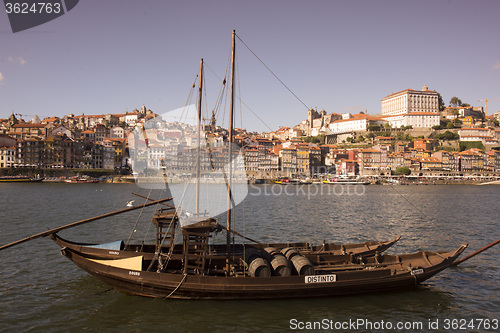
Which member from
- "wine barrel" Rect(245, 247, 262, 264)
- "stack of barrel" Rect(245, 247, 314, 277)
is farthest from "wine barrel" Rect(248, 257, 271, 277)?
"wine barrel" Rect(245, 247, 262, 264)

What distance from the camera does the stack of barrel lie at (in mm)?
11642

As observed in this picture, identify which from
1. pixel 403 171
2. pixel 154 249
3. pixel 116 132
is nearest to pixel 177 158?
pixel 116 132

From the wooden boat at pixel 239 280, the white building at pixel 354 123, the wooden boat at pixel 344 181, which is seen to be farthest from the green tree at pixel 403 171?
the wooden boat at pixel 239 280

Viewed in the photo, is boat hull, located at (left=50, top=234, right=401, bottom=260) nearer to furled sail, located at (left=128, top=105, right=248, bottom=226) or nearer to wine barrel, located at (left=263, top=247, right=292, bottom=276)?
wine barrel, located at (left=263, top=247, right=292, bottom=276)

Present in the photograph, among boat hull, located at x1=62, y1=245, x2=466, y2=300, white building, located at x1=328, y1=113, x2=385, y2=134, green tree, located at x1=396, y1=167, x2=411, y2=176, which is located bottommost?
boat hull, located at x1=62, y1=245, x2=466, y2=300

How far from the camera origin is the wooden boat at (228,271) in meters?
11.4

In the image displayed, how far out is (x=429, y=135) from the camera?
127750mm

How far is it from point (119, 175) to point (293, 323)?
9269 centimetres

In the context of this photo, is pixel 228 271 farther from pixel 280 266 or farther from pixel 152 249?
pixel 152 249

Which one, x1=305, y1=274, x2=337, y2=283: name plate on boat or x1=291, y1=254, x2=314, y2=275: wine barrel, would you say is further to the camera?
x1=291, y1=254, x2=314, y2=275: wine barrel

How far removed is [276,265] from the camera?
38.9ft

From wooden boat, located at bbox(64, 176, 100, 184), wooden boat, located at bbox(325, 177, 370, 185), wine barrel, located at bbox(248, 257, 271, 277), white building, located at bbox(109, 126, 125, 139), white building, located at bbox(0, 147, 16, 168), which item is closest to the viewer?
wine barrel, located at bbox(248, 257, 271, 277)

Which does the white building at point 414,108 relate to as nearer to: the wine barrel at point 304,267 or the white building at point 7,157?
the white building at point 7,157

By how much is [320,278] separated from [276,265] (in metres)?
1.50
